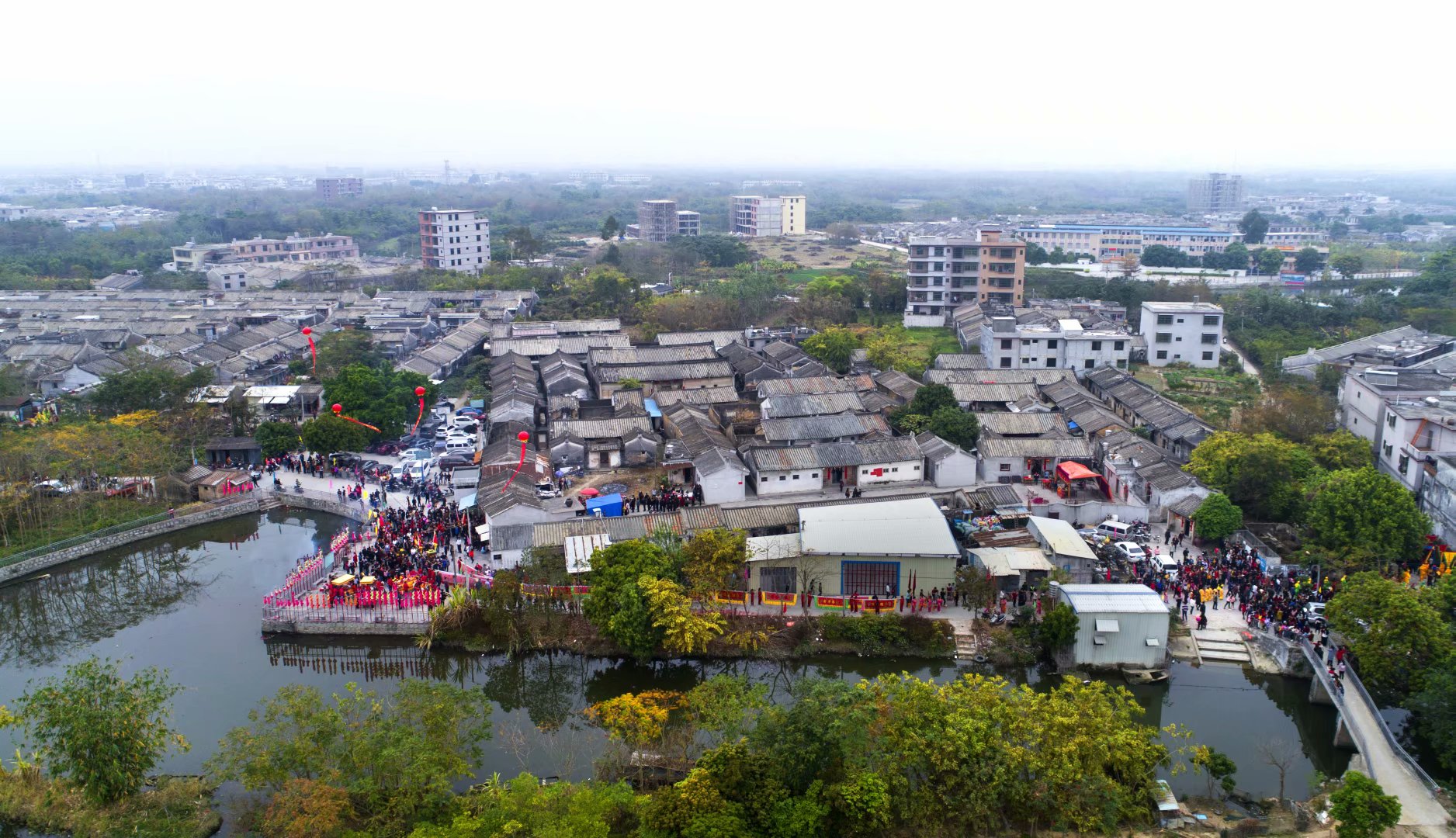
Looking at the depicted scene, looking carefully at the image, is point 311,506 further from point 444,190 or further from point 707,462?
point 444,190

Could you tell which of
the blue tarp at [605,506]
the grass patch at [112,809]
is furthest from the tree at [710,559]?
the grass patch at [112,809]

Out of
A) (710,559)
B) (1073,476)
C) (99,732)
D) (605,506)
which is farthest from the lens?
(1073,476)

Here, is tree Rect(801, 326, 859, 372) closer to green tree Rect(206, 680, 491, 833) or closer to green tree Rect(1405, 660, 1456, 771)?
green tree Rect(1405, 660, 1456, 771)

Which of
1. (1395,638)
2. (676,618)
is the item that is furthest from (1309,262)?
(676,618)

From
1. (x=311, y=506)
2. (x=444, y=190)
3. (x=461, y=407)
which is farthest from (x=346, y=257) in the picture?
(x=444, y=190)

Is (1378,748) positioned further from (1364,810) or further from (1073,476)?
(1073,476)

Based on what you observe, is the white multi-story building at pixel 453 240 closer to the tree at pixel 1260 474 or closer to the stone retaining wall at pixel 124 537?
the stone retaining wall at pixel 124 537
